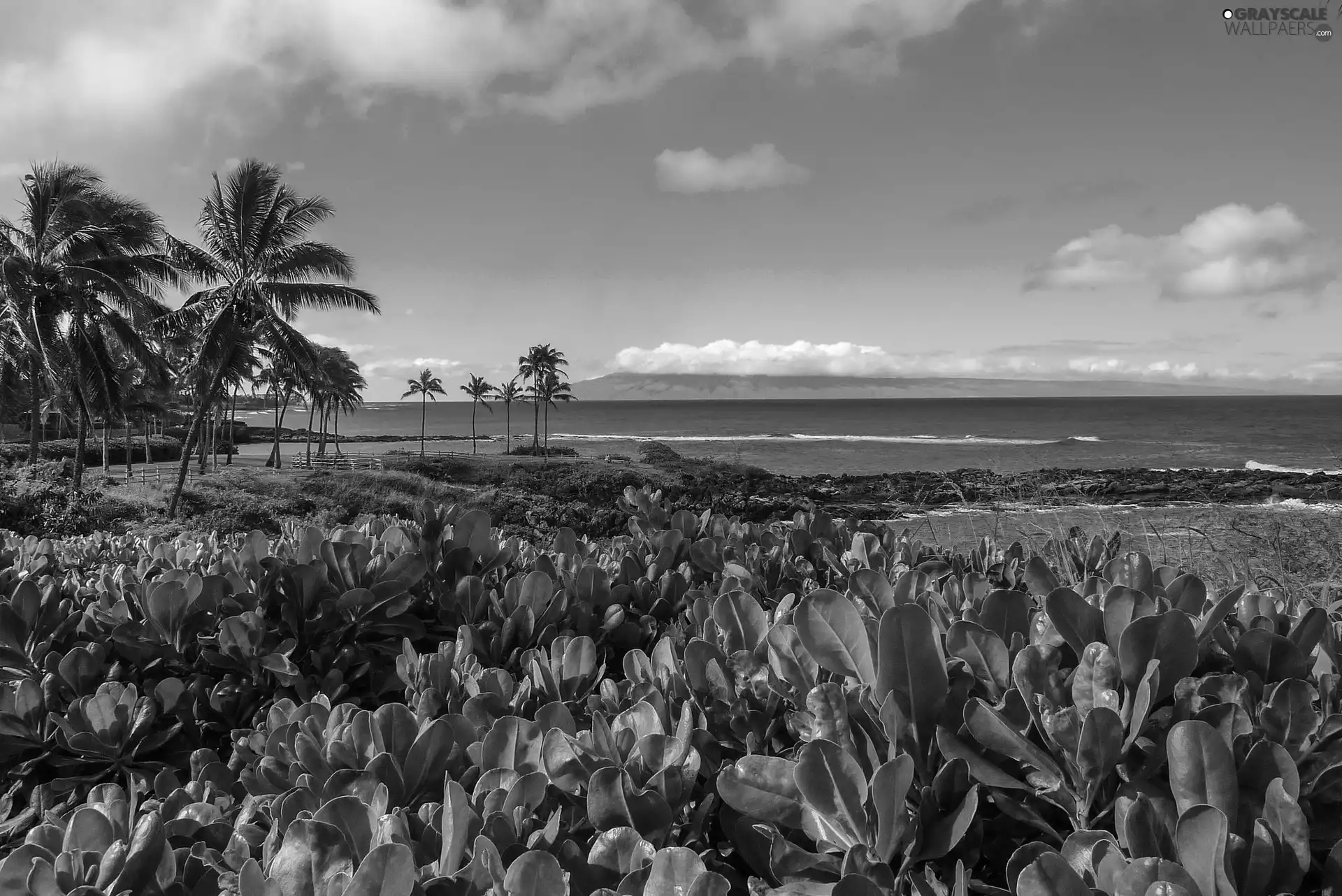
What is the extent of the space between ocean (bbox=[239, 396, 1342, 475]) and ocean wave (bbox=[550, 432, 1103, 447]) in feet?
0.56

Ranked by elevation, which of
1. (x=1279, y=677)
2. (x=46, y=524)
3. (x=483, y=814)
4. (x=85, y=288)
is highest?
(x=85, y=288)

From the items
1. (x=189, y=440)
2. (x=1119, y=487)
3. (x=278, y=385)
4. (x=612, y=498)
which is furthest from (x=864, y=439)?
(x=189, y=440)

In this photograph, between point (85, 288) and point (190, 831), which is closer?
point (190, 831)

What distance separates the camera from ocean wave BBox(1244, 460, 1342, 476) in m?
25.2

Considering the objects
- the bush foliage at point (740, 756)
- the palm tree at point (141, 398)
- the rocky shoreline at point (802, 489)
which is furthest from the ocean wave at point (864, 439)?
the bush foliage at point (740, 756)

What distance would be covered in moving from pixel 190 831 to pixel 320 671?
0.61 meters

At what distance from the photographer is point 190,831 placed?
0.98m

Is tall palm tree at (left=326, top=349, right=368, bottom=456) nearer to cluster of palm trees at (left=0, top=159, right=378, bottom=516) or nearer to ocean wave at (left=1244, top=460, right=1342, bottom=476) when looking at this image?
cluster of palm trees at (left=0, top=159, right=378, bottom=516)

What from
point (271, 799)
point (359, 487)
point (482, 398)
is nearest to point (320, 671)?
point (271, 799)

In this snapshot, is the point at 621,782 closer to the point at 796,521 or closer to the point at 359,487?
the point at 796,521

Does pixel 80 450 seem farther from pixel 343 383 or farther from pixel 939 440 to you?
pixel 939 440

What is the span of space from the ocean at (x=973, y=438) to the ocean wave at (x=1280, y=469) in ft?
0.85

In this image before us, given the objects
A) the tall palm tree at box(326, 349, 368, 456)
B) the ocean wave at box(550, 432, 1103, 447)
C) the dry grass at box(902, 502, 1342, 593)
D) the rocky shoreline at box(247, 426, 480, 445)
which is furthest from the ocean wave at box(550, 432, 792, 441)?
the dry grass at box(902, 502, 1342, 593)

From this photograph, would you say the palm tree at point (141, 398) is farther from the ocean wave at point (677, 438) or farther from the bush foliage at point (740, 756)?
the ocean wave at point (677, 438)
